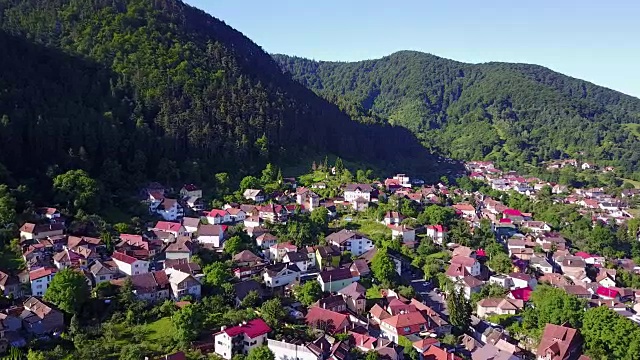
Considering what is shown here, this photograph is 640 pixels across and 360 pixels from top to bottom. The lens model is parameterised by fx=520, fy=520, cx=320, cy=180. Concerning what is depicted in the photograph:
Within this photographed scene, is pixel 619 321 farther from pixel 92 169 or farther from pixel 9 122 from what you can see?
pixel 9 122

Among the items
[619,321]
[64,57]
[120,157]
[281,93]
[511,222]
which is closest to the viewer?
[619,321]

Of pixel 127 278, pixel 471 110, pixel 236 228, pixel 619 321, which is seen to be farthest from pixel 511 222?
pixel 471 110

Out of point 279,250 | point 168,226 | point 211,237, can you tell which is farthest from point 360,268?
point 168,226

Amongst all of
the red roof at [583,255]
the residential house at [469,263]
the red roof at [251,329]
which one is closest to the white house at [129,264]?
the red roof at [251,329]

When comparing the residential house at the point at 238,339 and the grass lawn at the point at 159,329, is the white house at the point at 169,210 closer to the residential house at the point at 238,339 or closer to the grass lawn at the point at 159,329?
the grass lawn at the point at 159,329

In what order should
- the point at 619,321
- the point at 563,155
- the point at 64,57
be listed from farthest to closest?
1. the point at 563,155
2. the point at 64,57
3. the point at 619,321

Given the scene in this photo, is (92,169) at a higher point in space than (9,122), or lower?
lower

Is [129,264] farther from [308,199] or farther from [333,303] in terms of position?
[308,199]

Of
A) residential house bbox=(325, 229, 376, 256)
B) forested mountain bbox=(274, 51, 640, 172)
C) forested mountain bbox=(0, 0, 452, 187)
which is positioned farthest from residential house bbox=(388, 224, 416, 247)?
forested mountain bbox=(274, 51, 640, 172)
